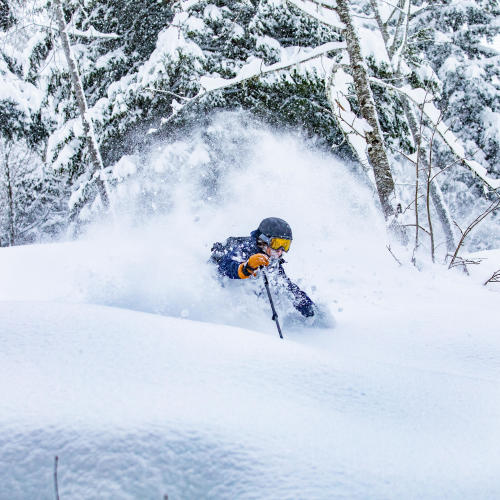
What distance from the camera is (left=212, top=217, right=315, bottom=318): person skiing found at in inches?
138

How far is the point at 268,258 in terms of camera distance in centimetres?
356

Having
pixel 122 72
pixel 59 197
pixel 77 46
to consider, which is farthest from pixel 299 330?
pixel 59 197

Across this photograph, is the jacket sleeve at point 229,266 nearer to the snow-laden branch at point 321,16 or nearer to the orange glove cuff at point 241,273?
the orange glove cuff at point 241,273

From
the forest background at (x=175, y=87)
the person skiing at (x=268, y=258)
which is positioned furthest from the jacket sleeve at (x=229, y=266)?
the forest background at (x=175, y=87)

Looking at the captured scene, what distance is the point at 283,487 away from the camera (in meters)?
1.21

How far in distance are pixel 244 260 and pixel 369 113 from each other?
323 centimetres

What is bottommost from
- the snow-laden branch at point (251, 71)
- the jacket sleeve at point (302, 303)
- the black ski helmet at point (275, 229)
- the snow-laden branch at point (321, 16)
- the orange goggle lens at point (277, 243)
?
the jacket sleeve at point (302, 303)

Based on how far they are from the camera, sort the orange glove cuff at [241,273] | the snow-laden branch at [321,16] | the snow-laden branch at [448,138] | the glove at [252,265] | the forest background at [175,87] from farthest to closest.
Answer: the forest background at [175,87] → the snow-laden branch at [321,16] → the snow-laden branch at [448,138] → the orange glove cuff at [241,273] → the glove at [252,265]

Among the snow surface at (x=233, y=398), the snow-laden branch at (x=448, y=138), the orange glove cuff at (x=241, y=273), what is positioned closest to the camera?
the snow surface at (x=233, y=398)

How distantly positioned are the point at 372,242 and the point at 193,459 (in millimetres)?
5018

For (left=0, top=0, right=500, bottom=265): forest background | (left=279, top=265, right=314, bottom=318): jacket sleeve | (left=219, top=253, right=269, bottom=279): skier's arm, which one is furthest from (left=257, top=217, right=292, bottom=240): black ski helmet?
(left=0, top=0, right=500, bottom=265): forest background

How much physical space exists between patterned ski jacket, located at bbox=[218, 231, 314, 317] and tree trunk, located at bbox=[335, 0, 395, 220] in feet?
8.46

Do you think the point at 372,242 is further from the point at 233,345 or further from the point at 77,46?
the point at 77,46

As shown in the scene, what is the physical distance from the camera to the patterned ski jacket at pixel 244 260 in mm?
3496
